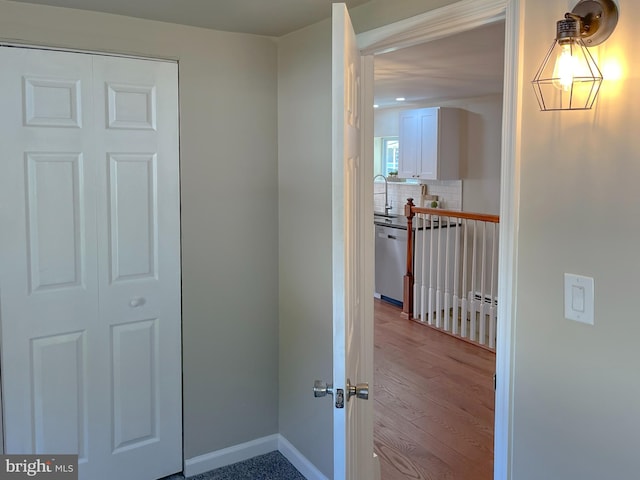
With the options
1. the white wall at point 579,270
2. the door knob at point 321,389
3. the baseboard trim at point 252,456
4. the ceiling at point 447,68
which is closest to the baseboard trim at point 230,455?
the baseboard trim at point 252,456

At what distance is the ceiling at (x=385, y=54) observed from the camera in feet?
7.34

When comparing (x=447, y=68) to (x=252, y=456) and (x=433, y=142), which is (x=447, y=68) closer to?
(x=433, y=142)

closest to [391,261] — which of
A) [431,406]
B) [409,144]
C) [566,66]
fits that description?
[409,144]

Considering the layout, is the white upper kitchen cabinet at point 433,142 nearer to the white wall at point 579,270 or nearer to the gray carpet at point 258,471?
the gray carpet at point 258,471

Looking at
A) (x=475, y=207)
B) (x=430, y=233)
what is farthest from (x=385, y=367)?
(x=475, y=207)

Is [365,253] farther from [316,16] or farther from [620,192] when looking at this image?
[620,192]

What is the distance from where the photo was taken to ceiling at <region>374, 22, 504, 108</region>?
3.07m

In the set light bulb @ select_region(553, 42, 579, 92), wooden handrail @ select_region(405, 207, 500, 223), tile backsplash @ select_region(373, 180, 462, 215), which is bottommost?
wooden handrail @ select_region(405, 207, 500, 223)

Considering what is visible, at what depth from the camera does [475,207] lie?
249 inches

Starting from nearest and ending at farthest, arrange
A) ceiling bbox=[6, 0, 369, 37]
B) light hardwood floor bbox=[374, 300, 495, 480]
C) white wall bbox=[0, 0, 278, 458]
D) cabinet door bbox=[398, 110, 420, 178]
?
ceiling bbox=[6, 0, 369, 37] < white wall bbox=[0, 0, 278, 458] < light hardwood floor bbox=[374, 300, 495, 480] < cabinet door bbox=[398, 110, 420, 178]

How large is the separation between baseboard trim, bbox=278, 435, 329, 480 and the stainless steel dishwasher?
3.23 m

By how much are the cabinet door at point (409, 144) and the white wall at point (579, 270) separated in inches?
199

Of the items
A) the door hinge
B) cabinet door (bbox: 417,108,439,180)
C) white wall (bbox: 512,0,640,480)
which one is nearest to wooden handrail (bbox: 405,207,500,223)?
cabinet door (bbox: 417,108,439,180)

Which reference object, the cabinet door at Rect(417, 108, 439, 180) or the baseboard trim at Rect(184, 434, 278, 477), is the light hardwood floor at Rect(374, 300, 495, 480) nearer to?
the baseboard trim at Rect(184, 434, 278, 477)
